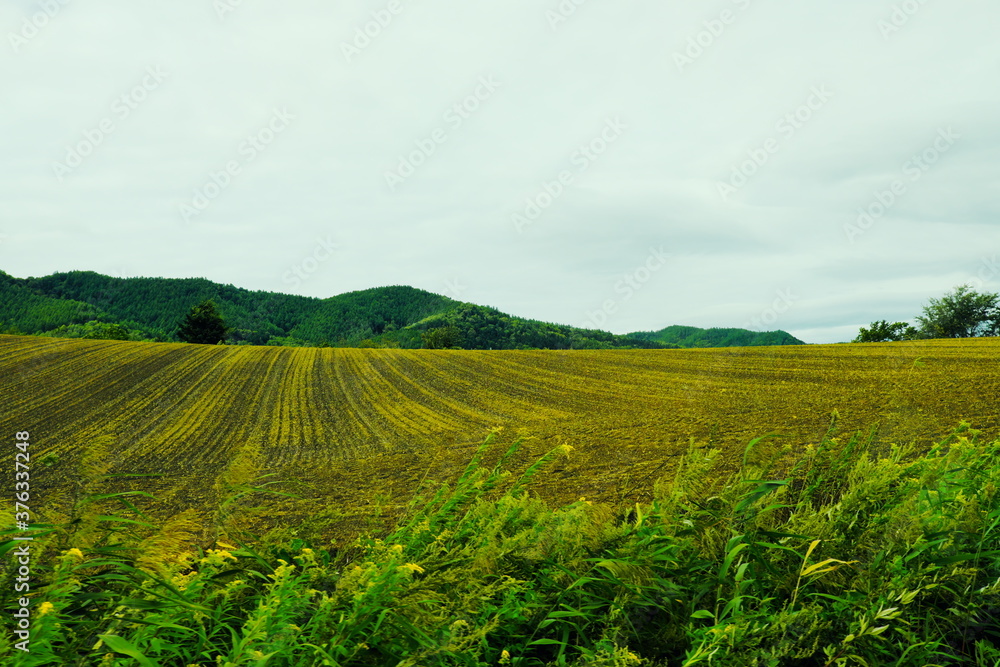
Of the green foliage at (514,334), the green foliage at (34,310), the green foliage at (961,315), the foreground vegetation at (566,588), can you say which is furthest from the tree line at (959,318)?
the green foliage at (34,310)

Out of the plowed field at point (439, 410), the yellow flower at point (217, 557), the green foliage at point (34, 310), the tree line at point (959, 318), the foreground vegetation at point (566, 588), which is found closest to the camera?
the foreground vegetation at point (566, 588)

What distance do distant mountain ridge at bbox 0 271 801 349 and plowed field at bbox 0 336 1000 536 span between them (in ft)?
108

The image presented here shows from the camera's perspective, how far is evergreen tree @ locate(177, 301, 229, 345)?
188 feet

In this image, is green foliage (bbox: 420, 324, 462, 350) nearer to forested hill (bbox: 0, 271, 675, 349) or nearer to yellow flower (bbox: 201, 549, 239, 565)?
forested hill (bbox: 0, 271, 675, 349)

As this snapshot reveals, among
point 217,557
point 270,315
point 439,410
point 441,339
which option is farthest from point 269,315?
point 217,557

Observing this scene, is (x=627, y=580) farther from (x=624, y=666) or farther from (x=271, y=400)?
(x=271, y=400)

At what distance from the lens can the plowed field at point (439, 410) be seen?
637cm

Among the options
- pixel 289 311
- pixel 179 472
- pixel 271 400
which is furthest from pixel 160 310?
pixel 179 472

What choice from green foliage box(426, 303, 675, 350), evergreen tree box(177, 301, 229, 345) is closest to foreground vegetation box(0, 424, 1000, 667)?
green foliage box(426, 303, 675, 350)

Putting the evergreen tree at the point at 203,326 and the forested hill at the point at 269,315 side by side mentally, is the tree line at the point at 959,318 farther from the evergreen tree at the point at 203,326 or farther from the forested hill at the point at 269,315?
the evergreen tree at the point at 203,326

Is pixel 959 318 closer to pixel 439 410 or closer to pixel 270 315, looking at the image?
pixel 439 410

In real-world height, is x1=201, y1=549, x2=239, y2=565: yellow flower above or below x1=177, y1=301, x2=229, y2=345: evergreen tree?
below

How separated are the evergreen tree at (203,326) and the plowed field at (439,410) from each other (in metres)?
34.0

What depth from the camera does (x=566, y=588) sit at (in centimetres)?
238
